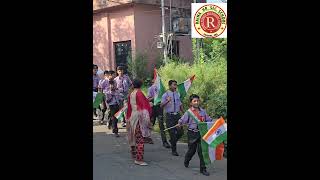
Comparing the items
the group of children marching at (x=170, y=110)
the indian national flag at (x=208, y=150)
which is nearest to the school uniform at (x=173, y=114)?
the group of children marching at (x=170, y=110)

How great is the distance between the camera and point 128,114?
7.44m

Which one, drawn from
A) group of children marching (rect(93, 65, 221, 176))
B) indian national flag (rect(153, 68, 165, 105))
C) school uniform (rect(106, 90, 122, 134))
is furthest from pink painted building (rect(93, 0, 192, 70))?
indian national flag (rect(153, 68, 165, 105))

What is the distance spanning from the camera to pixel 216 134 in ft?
20.2

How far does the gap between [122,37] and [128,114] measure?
11485 millimetres

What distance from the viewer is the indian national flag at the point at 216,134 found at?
240 inches

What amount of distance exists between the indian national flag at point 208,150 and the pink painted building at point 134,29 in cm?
1152

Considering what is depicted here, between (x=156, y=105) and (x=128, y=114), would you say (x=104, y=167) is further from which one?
(x=156, y=105)

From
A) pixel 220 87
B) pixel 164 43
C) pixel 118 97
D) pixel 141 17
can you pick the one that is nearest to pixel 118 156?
pixel 118 97

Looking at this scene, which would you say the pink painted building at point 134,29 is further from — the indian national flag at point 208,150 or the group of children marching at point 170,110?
the indian national flag at point 208,150

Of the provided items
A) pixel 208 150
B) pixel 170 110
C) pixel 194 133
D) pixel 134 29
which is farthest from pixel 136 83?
pixel 134 29

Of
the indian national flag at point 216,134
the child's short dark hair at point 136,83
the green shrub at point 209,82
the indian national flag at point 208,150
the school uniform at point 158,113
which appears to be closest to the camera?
the indian national flag at point 216,134

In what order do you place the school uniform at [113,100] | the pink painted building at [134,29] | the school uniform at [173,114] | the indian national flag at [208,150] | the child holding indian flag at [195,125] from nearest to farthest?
the indian national flag at [208,150], the child holding indian flag at [195,125], the school uniform at [173,114], the school uniform at [113,100], the pink painted building at [134,29]

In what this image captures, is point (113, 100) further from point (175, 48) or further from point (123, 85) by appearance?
point (175, 48)

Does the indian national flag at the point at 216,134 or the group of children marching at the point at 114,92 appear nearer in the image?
the indian national flag at the point at 216,134
